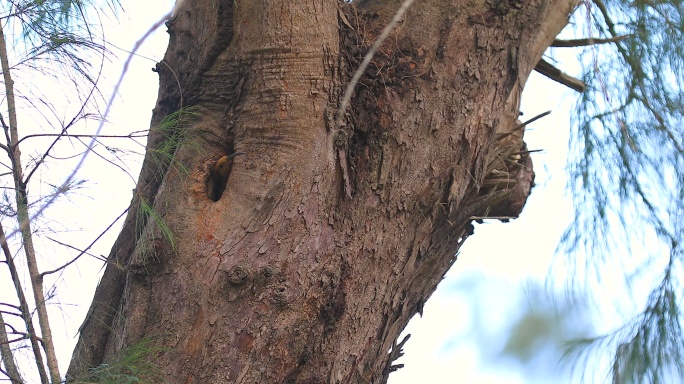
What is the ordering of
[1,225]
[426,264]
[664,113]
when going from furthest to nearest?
[664,113], [426,264], [1,225]

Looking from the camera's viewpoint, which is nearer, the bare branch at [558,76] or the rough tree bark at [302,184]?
the rough tree bark at [302,184]

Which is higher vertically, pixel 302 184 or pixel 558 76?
pixel 558 76

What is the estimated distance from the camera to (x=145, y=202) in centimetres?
152

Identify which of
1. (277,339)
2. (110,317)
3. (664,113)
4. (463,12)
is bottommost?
(277,339)

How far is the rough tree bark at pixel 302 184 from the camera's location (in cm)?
136

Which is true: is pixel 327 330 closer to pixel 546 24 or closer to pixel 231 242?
pixel 231 242

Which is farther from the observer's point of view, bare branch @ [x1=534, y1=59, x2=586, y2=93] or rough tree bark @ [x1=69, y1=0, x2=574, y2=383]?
bare branch @ [x1=534, y1=59, x2=586, y2=93]

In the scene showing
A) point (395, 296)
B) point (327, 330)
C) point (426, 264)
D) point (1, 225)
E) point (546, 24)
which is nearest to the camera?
point (1, 225)

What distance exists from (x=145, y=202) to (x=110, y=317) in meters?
A: 0.26

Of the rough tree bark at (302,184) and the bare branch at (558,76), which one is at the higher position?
the bare branch at (558,76)

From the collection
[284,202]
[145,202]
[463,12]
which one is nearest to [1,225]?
[145,202]

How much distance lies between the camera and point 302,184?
4.64ft

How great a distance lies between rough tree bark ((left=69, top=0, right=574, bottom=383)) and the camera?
1.36 meters

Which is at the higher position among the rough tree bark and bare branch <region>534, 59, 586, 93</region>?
bare branch <region>534, 59, 586, 93</region>
